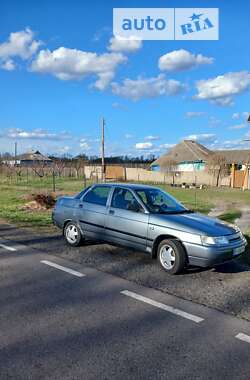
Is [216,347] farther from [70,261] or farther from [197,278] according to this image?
[70,261]

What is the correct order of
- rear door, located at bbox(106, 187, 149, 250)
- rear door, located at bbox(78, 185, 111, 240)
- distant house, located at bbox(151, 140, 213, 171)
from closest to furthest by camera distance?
1. rear door, located at bbox(106, 187, 149, 250)
2. rear door, located at bbox(78, 185, 111, 240)
3. distant house, located at bbox(151, 140, 213, 171)

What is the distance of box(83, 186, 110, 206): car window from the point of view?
24.5 feet

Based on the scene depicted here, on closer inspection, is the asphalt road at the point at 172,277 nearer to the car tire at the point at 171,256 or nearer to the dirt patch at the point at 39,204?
the car tire at the point at 171,256

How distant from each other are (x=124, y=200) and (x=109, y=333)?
3.52 m

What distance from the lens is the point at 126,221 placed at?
22.2 ft

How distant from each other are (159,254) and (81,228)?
2.13 m

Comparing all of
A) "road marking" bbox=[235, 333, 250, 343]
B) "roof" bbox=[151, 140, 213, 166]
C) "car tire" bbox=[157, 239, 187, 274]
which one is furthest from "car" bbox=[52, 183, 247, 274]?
"roof" bbox=[151, 140, 213, 166]

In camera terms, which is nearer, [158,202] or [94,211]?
[158,202]

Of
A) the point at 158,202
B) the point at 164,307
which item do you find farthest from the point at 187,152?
the point at 164,307

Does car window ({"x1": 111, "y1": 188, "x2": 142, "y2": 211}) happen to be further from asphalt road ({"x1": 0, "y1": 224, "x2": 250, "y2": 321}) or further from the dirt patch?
the dirt patch

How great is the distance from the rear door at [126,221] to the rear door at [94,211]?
20 cm

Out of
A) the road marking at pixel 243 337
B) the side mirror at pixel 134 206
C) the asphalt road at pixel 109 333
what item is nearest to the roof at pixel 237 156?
the side mirror at pixel 134 206

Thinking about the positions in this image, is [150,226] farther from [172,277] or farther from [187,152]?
[187,152]

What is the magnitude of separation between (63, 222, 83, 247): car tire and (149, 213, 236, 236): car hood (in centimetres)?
203
